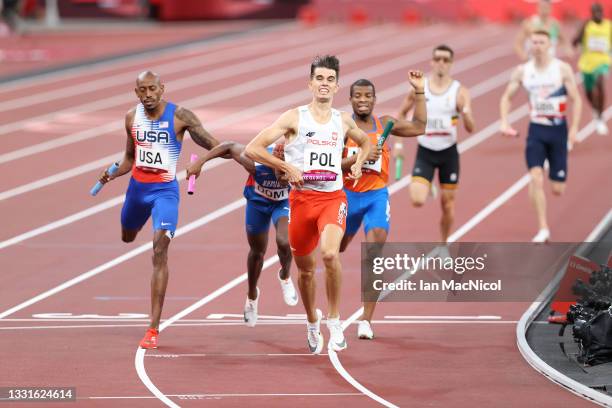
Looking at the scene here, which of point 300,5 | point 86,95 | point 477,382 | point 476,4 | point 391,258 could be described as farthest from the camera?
point 300,5

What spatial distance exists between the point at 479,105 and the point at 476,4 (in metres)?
10.6

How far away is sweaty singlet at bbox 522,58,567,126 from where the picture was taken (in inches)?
603

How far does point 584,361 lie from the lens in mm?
10039

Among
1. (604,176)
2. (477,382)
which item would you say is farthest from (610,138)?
(477,382)

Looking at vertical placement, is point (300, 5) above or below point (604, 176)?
above

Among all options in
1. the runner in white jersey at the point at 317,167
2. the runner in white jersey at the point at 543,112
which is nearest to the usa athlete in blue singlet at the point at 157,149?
the runner in white jersey at the point at 317,167

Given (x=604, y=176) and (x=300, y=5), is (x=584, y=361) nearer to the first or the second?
(x=604, y=176)

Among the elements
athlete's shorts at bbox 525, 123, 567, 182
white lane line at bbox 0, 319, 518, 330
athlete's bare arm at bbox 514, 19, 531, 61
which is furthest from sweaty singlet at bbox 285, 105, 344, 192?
athlete's bare arm at bbox 514, 19, 531, 61

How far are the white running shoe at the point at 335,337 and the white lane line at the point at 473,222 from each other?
0.11 metres

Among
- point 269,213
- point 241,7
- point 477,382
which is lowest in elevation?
point 477,382

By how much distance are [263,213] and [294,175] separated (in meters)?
1.62

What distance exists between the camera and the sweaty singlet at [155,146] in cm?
1131

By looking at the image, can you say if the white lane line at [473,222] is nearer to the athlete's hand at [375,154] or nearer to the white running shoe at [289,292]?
the white running shoe at [289,292]

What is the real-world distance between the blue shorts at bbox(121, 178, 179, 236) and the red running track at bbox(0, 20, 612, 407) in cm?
98
